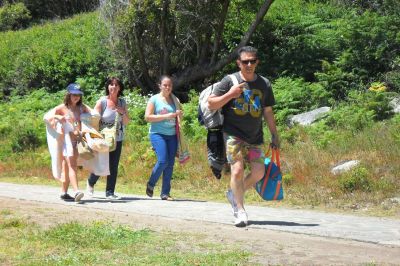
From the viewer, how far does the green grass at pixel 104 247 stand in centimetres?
676

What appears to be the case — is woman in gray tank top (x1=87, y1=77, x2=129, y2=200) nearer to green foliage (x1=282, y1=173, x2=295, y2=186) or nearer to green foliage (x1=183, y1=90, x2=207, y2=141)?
green foliage (x1=282, y1=173, x2=295, y2=186)

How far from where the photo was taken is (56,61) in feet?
91.5

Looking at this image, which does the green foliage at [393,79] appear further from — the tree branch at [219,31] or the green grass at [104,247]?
the green grass at [104,247]

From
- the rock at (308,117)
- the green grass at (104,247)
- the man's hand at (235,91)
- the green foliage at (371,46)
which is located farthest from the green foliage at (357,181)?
the green foliage at (371,46)

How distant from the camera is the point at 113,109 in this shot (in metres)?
12.0

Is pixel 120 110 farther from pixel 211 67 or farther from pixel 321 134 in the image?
pixel 211 67

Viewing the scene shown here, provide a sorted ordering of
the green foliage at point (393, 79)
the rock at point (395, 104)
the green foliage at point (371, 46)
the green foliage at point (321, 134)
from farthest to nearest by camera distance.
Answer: the green foliage at point (371, 46), the green foliage at point (393, 79), the rock at point (395, 104), the green foliage at point (321, 134)

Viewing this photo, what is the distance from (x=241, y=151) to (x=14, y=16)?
36.1 m

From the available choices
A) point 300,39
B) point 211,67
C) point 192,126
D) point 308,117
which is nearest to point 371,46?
point 308,117

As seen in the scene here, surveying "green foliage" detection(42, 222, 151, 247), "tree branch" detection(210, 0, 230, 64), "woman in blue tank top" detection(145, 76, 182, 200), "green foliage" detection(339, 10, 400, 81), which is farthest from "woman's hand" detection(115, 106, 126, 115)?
"tree branch" detection(210, 0, 230, 64)

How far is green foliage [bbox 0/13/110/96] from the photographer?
26.3 metres

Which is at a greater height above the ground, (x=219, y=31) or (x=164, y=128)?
(x=219, y=31)

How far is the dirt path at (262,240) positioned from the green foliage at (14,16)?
3380cm

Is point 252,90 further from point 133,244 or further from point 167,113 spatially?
point 167,113
